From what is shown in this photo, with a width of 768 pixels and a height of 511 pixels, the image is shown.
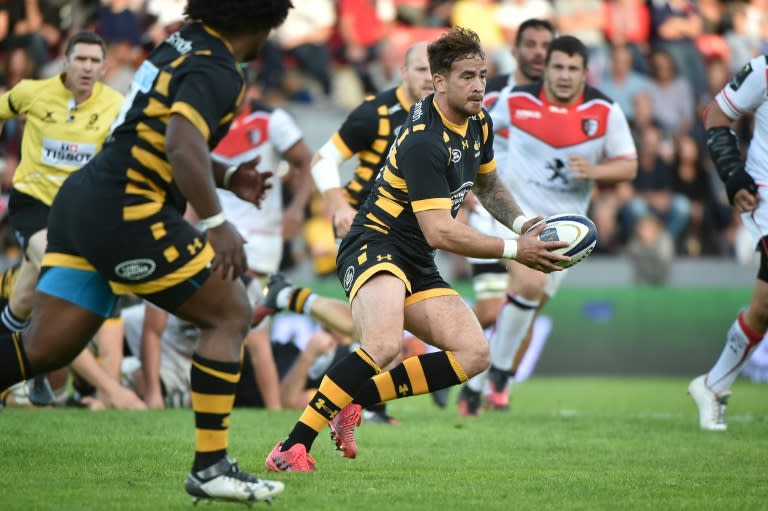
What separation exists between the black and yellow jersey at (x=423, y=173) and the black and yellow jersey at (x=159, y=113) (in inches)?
61.4

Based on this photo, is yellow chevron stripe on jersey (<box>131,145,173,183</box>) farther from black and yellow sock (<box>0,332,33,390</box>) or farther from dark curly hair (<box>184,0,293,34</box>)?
black and yellow sock (<box>0,332,33,390</box>)

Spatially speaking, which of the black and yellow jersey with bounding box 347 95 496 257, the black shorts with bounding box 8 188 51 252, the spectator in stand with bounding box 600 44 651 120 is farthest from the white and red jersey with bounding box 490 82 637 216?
the spectator in stand with bounding box 600 44 651 120

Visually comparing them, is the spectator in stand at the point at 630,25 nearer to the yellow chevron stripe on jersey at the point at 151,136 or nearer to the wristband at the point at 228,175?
the wristband at the point at 228,175

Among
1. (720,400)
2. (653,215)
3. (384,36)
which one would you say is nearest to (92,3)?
(384,36)

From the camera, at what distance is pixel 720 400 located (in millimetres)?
9852

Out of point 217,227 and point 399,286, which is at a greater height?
point 217,227

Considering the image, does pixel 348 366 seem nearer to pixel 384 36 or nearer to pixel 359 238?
pixel 359 238

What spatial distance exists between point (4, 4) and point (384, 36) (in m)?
5.77

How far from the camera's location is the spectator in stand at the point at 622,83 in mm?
20328

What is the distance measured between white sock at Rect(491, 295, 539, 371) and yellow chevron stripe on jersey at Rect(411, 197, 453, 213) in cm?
414

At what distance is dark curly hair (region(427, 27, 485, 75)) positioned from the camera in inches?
283

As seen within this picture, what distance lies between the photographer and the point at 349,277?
7.23 meters

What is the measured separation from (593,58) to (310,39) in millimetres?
4820

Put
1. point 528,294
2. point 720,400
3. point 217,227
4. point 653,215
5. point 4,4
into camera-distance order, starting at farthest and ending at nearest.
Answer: point 653,215 → point 4,4 → point 528,294 → point 720,400 → point 217,227
